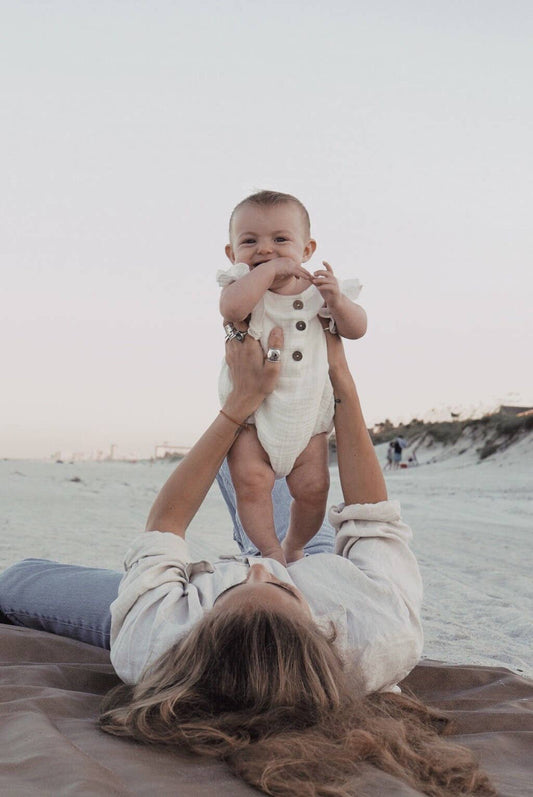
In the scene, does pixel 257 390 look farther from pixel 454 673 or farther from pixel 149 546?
pixel 454 673

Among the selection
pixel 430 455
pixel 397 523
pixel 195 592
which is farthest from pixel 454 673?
pixel 430 455

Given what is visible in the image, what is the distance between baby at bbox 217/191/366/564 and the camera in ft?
10.9

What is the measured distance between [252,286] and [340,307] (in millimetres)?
368

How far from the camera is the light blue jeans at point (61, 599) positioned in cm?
327

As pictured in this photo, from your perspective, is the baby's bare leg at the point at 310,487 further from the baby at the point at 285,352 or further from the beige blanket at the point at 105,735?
the beige blanket at the point at 105,735

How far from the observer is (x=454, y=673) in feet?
10.3

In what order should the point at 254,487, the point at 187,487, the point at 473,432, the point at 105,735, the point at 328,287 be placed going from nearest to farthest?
1. the point at 105,735
2. the point at 187,487
3. the point at 328,287
4. the point at 254,487
5. the point at 473,432

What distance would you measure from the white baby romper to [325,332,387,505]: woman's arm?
51mm

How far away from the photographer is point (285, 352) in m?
3.38

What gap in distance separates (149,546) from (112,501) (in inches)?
497

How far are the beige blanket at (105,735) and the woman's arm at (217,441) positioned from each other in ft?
2.03

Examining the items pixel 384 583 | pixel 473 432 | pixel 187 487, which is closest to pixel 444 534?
pixel 187 487

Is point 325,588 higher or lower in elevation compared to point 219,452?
lower

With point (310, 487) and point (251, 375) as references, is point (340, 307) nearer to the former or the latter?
point (251, 375)
